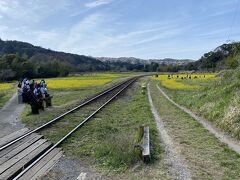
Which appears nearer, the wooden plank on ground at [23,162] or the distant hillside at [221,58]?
the wooden plank on ground at [23,162]

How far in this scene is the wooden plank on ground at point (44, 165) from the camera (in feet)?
28.8

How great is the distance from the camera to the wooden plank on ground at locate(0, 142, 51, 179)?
8788mm

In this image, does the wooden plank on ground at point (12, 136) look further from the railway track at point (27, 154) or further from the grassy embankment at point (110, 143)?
the grassy embankment at point (110, 143)

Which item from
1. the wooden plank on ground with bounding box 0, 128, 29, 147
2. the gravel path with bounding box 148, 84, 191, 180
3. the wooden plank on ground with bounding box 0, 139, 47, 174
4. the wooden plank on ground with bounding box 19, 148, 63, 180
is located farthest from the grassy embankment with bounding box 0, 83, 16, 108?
the wooden plank on ground with bounding box 19, 148, 63, 180

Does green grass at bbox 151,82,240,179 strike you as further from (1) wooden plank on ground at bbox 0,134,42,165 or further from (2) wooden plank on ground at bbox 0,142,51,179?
(1) wooden plank on ground at bbox 0,134,42,165

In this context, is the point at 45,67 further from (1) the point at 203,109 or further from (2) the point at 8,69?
(1) the point at 203,109

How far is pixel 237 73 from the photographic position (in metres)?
19.7

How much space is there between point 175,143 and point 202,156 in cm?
185

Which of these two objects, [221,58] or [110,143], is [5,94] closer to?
[110,143]

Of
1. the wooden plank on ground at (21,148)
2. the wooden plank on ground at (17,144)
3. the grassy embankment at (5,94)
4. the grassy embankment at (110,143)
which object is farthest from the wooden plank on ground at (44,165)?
the grassy embankment at (5,94)

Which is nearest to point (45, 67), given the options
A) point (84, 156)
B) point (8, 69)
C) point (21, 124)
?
point (8, 69)

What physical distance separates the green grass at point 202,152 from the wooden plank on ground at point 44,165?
337 centimetres

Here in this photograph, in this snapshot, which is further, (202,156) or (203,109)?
(203,109)

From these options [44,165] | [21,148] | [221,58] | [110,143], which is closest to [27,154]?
[21,148]
